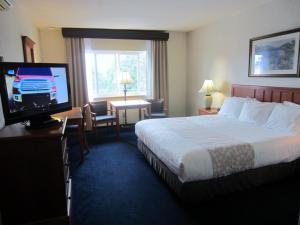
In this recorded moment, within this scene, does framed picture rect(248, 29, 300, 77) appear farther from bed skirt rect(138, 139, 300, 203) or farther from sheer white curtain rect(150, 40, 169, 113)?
sheer white curtain rect(150, 40, 169, 113)

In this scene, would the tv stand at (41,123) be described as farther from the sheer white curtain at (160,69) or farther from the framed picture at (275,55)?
the sheer white curtain at (160,69)

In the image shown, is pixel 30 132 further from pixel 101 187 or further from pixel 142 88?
pixel 142 88

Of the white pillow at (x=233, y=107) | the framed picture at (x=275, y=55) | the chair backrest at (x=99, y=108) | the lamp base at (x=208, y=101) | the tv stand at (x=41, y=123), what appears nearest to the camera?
the tv stand at (x=41, y=123)

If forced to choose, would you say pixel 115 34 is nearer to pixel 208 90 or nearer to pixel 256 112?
pixel 208 90

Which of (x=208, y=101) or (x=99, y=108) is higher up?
(x=208, y=101)

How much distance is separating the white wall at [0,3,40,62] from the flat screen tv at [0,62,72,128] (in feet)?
2.04

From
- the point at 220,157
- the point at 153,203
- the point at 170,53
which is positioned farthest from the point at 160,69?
the point at 153,203

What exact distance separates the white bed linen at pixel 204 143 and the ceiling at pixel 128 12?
6.44ft

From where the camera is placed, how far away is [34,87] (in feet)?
6.54

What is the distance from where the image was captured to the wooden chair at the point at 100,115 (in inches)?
183

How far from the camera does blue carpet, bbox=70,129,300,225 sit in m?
2.12

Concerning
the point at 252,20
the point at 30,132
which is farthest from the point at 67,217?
the point at 252,20

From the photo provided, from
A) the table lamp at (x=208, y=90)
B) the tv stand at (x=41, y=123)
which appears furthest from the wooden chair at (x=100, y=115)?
the tv stand at (x=41, y=123)

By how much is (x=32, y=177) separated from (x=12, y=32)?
201 cm
